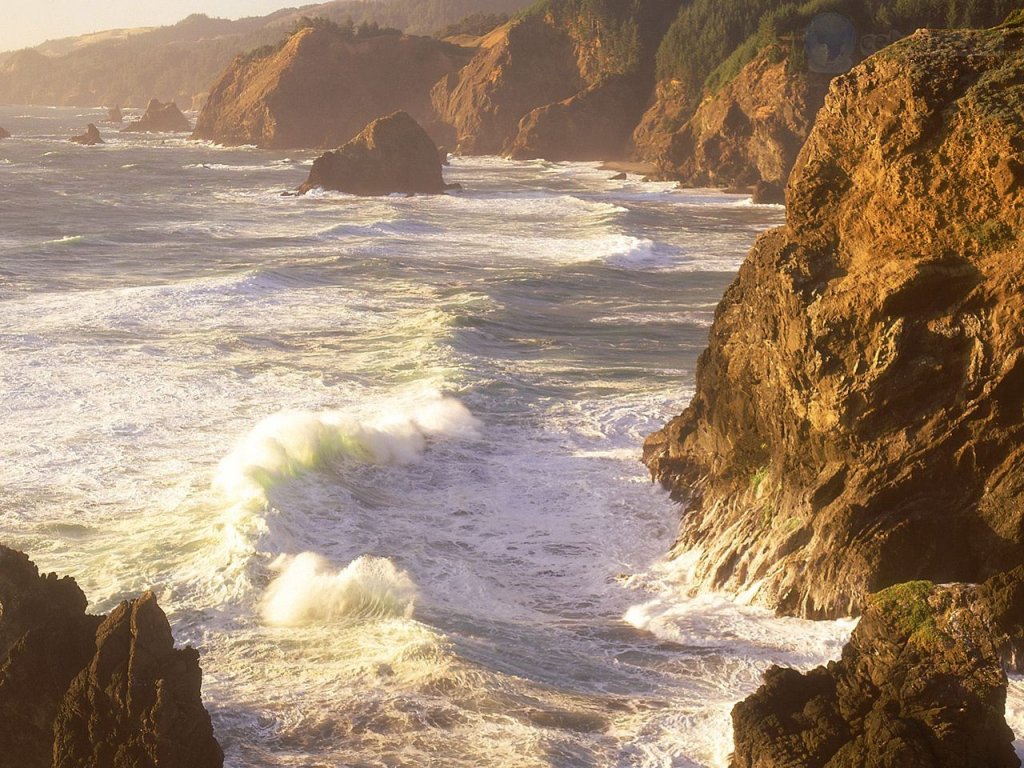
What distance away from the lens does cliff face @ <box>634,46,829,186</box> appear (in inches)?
2544

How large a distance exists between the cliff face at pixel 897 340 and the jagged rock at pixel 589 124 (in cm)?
8228

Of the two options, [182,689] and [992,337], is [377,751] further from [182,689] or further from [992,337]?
[992,337]

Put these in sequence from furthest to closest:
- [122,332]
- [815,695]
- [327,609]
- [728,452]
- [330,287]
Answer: [330,287], [122,332], [728,452], [327,609], [815,695]

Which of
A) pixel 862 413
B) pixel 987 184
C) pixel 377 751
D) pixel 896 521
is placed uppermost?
pixel 987 184

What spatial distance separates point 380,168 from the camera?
6775cm

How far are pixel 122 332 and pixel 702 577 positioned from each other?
18.4 meters

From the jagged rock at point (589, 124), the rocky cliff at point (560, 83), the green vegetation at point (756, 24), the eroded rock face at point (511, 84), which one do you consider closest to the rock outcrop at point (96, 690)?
the green vegetation at point (756, 24)

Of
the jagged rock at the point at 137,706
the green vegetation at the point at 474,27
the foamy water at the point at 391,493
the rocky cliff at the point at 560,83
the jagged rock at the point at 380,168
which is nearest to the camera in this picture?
the jagged rock at the point at 137,706

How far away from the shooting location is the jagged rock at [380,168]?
220ft

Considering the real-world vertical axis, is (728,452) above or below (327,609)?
above

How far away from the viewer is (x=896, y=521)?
43.4ft

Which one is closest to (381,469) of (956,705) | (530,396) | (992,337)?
(530,396)

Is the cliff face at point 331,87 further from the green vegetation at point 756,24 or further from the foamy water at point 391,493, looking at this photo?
the foamy water at point 391,493

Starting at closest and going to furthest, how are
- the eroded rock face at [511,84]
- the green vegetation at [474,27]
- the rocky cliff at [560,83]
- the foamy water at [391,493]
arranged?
the foamy water at [391,493] < the rocky cliff at [560,83] < the eroded rock face at [511,84] < the green vegetation at [474,27]
